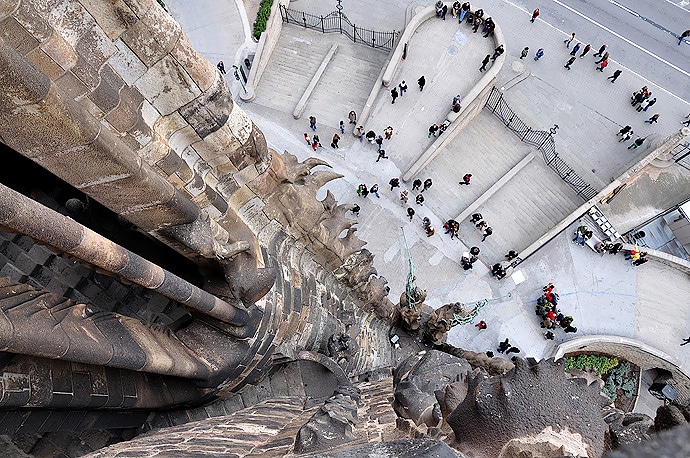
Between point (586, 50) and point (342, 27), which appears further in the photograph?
point (342, 27)

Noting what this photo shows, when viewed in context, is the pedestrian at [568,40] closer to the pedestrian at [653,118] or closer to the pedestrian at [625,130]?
the pedestrian at [625,130]

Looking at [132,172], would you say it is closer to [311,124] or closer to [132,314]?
[132,314]

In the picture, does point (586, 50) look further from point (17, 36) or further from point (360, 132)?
point (17, 36)

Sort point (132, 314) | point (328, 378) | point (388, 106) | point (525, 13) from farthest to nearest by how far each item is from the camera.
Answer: point (525, 13) → point (388, 106) → point (328, 378) → point (132, 314)

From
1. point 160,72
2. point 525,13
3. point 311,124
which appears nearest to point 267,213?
point 160,72

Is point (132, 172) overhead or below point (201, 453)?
overhead

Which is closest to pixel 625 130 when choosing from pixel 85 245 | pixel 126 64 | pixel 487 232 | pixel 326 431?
pixel 487 232

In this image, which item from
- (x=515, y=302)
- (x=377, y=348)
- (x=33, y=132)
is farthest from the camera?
(x=515, y=302)
